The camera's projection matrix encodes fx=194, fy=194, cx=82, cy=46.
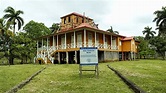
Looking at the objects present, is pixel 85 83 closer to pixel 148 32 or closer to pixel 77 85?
pixel 77 85

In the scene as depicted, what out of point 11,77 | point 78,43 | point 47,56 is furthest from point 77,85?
point 47,56

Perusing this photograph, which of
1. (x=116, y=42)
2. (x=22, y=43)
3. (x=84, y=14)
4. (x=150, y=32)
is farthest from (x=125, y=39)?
(x=150, y=32)

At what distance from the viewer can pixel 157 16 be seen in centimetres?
4500

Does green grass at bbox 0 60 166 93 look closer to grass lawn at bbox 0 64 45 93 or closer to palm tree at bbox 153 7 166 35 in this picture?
grass lawn at bbox 0 64 45 93

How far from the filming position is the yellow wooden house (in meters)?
26.7

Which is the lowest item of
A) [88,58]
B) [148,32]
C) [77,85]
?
[77,85]

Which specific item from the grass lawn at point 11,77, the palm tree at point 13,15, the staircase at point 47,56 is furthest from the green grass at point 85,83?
the palm tree at point 13,15

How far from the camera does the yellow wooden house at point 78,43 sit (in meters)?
26.7

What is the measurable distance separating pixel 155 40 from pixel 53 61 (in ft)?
100

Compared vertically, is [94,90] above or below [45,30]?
below

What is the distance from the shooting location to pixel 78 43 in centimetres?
2617

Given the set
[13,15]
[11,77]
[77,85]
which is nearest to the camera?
[77,85]

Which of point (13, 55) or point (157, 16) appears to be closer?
point (13, 55)

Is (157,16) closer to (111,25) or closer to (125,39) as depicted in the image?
(125,39)
